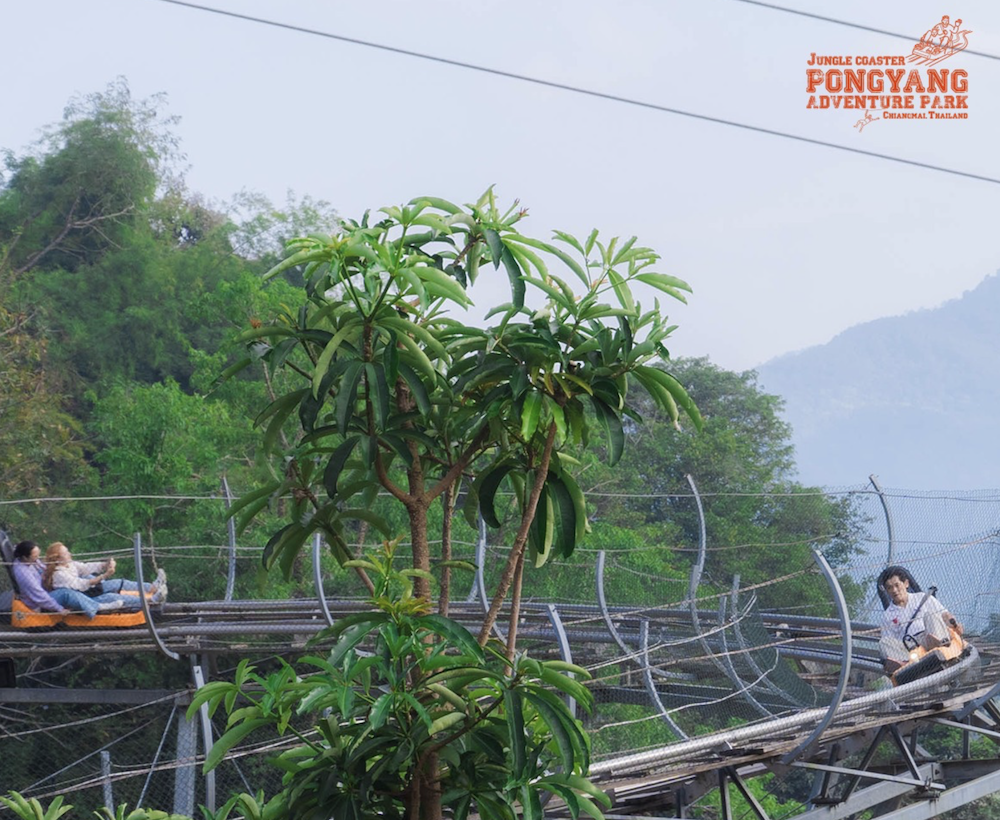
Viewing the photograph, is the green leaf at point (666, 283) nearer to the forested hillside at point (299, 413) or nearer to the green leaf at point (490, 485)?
the forested hillside at point (299, 413)

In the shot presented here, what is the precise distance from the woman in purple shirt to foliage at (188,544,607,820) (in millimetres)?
4864

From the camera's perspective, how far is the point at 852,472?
96.7 metres

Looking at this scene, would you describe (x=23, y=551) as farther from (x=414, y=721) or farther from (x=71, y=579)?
(x=414, y=721)

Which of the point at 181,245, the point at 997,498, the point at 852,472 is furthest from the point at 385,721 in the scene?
the point at 852,472

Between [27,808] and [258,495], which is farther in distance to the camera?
[27,808]

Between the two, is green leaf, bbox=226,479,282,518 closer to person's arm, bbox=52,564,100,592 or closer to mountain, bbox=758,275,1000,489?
person's arm, bbox=52,564,100,592

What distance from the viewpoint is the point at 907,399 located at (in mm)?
105375

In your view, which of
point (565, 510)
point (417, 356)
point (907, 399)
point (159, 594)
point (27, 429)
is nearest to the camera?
point (417, 356)

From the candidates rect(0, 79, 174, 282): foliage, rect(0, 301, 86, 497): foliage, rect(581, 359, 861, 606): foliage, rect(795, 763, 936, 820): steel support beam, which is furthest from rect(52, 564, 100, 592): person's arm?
rect(0, 79, 174, 282): foliage

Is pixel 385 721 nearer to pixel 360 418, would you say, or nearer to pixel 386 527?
pixel 386 527

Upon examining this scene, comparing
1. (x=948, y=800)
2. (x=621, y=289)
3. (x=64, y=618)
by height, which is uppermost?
(x=621, y=289)

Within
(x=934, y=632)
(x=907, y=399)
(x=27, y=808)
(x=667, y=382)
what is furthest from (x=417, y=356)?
(x=907, y=399)

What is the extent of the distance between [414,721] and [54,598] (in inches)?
208

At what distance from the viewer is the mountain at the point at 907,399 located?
95.9m
